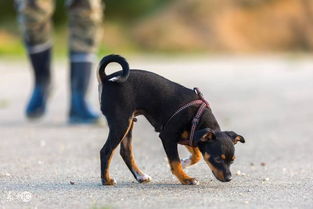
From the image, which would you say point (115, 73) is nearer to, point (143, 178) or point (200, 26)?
point (143, 178)

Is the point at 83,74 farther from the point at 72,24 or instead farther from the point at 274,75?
the point at 274,75

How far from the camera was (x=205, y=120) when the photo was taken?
5.53m

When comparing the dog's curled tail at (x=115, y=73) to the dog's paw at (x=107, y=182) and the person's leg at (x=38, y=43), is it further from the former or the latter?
the person's leg at (x=38, y=43)

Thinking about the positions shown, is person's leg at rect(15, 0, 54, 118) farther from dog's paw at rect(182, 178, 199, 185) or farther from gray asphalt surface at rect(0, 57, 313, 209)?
dog's paw at rect(182, 178, 199, 185)

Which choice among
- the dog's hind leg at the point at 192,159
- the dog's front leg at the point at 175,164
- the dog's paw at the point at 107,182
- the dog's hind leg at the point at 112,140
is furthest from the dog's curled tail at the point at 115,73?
the dog's hind leg at the point at 192,159

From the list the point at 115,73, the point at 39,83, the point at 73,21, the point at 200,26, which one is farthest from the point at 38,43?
the point at 200,26

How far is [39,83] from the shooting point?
887 centimetres

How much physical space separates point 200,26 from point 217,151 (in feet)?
91.0

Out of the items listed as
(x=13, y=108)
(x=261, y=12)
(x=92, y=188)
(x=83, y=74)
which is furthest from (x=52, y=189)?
(x=261, y=12)

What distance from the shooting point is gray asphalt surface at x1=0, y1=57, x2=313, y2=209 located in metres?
5.00

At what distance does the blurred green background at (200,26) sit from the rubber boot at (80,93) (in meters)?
21.4

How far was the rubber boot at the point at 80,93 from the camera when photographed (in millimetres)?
8484

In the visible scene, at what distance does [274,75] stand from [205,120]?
11.3 meters

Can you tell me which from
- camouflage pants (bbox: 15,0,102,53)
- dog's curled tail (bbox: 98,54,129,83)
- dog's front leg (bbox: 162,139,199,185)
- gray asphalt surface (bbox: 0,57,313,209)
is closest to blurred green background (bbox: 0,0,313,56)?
gray asphalt surface (bbox: 0,57,313,209)
